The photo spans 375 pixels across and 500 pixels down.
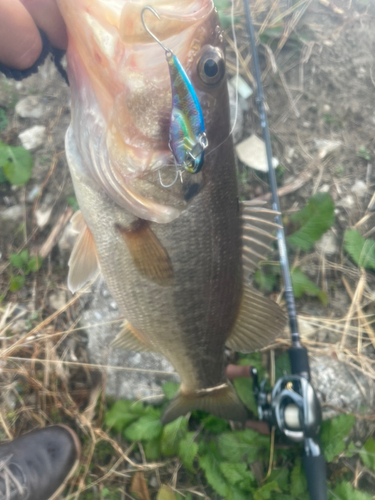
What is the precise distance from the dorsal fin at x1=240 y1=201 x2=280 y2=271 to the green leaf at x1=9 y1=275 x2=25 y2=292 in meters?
1.44

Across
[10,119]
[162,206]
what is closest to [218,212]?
[162,206]

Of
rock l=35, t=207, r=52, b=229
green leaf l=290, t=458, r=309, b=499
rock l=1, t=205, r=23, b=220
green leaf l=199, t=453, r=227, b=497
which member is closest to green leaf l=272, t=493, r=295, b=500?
green leaf l=290, t=458, r=309, b=499

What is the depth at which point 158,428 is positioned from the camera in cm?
182

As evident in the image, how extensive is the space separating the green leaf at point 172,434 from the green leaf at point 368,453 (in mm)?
967

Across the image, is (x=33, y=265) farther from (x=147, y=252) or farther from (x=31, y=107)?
(x=147, y=252)

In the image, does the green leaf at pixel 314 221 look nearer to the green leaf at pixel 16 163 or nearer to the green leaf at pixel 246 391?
the green leaf at pixel 246 391

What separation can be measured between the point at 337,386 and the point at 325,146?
1587mm

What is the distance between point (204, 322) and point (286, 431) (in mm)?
666

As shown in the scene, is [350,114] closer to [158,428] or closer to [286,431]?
[286,431]

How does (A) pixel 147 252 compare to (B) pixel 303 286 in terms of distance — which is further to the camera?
(B) pixel 303 286

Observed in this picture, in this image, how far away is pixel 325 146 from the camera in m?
2.34

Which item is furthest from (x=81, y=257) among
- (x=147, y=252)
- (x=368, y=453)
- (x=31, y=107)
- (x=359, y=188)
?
(x=359, y=188)

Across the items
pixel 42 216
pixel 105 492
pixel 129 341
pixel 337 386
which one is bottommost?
pixel 105 492

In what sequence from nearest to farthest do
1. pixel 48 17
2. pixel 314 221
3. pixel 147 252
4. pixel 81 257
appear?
pixel 48 17
pixel 147 252
pixel 81 257
pixel 314 221
